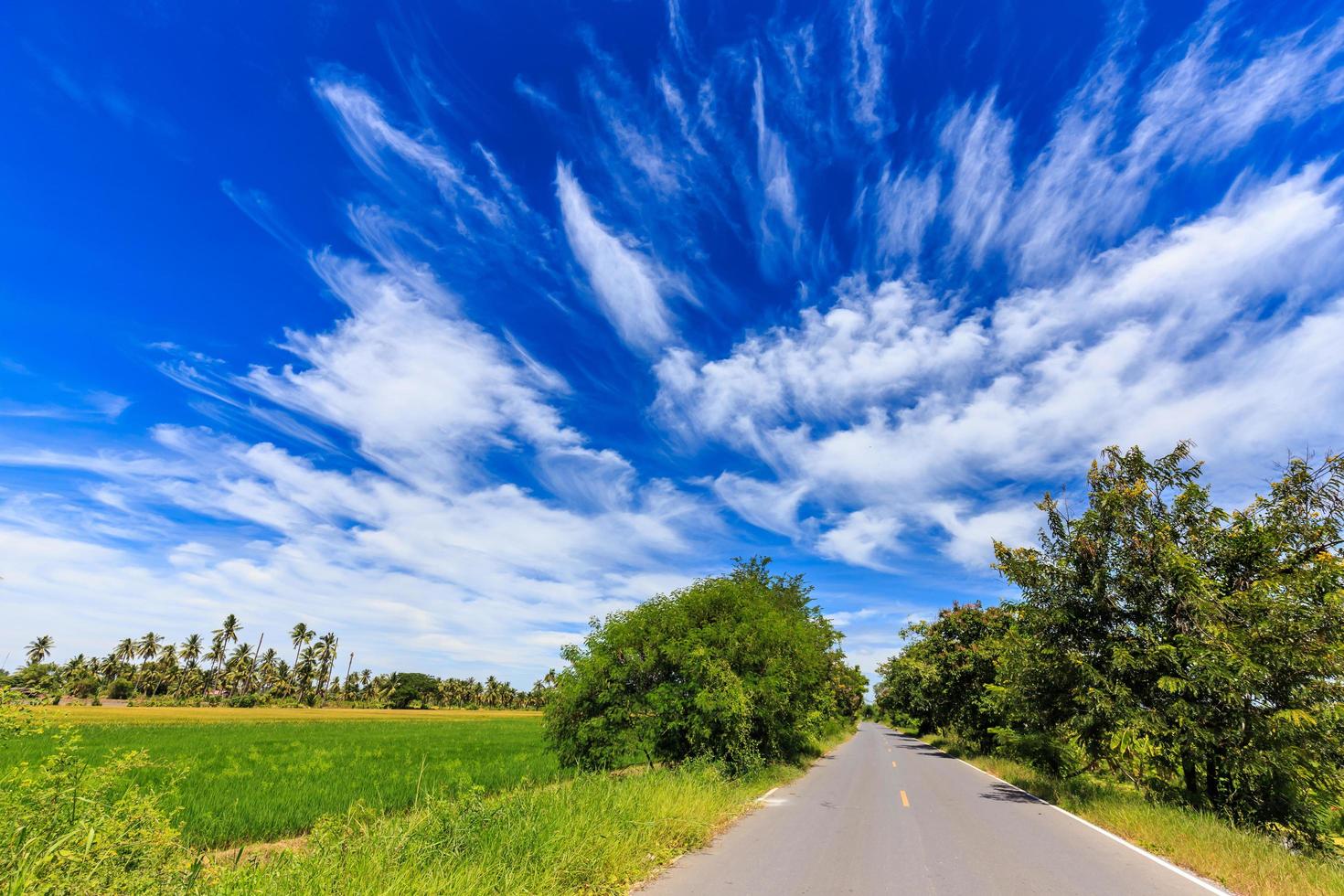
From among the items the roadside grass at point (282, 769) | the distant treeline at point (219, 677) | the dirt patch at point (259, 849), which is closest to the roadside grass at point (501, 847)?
the roadside grass at point (282, 769)

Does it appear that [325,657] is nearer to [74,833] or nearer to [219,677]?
[219,677]

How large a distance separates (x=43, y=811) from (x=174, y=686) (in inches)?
5021

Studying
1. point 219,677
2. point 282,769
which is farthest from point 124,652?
point 282,769

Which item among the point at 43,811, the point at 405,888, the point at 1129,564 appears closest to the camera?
the point at 43,811

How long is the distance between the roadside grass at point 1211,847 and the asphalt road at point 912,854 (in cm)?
49

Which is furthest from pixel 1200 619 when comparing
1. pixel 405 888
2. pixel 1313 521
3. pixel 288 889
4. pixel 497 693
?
pixel 497 693

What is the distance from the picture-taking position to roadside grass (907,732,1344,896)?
7.25 meters

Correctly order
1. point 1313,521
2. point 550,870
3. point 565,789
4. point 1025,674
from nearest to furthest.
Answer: point 550,870 → point 565,789 → point 1313,521 → point 1025,674

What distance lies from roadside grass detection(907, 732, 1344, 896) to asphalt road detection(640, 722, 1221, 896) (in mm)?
493

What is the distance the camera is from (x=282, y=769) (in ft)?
68.8

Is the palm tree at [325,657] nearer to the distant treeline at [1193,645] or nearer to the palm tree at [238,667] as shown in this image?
the palm tree at [238,667]

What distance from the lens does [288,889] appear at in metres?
4.75

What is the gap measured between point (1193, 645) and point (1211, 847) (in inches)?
233

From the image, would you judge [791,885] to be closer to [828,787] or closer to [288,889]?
[288,889]
